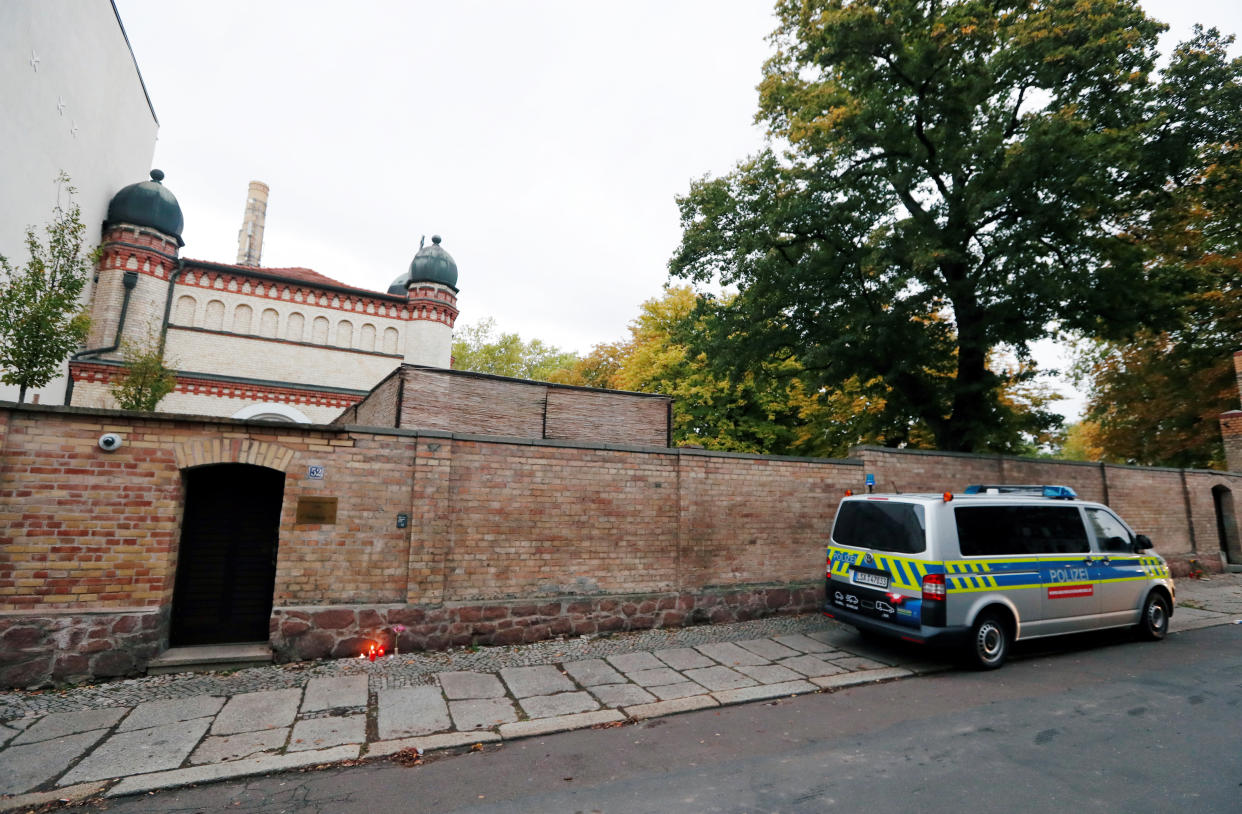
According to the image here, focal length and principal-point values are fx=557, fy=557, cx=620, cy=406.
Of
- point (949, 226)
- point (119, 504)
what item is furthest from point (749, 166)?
point (119, 504)

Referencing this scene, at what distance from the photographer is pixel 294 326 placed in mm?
22484

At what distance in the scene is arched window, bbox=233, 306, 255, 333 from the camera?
70.6 feet

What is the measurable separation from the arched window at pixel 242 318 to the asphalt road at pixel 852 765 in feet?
72.3

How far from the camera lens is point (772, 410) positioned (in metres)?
20.9

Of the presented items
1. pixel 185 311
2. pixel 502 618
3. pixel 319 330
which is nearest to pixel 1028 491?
pixel 502 618

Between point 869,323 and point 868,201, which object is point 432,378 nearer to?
point 869,323

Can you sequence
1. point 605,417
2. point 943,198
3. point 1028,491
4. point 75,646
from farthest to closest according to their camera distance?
point 943,198, point 605,417, point 1028,491, point 75,646

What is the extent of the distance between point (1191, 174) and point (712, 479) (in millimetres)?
11792

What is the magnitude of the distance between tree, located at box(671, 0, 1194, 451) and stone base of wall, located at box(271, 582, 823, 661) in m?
6.25

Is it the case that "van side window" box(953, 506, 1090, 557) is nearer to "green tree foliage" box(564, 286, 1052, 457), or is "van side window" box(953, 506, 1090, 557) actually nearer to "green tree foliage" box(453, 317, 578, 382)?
"green tree foliage" box(564, 286, 1052, 457)

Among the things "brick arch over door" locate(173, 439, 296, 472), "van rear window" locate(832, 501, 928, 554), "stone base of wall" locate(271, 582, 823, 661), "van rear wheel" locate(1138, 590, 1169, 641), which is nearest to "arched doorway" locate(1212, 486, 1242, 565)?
"van rear wheel" locate(1138, 590, 1169, 641)

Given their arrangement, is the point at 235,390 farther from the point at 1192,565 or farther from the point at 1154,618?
the point at 1192,565

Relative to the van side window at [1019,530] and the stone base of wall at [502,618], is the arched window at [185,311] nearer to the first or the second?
the stone base of wall at [502,618]

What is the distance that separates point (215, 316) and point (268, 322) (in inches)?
67.7
